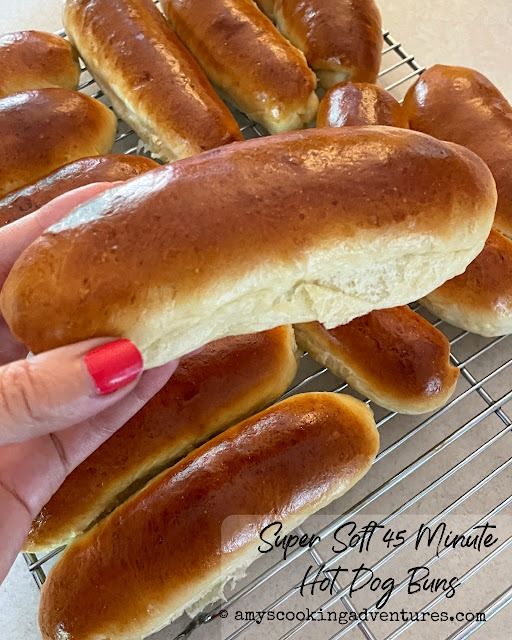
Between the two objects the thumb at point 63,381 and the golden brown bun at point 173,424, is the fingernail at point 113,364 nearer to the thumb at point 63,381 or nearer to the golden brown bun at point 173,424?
the thumb at point 63,381

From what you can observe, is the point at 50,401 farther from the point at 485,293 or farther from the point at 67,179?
the point at 485,293

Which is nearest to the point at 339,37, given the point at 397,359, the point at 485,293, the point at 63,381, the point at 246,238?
the point at 485,293

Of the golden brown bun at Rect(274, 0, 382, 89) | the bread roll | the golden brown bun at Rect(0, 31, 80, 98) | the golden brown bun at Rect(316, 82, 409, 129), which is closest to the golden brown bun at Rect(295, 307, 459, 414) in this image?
the bread roll

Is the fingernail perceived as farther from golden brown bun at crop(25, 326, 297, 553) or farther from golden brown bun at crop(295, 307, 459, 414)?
golden brown bun at crop(295, 307, 459, 414)

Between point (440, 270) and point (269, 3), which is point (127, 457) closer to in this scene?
point (440, 270)

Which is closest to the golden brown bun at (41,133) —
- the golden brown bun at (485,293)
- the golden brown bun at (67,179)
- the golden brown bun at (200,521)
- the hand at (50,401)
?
the golden brown bun at (67,179)

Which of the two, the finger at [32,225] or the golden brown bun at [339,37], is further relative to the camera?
the golden brown bun at [339,37]

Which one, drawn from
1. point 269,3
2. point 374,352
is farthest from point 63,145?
point 374,352
